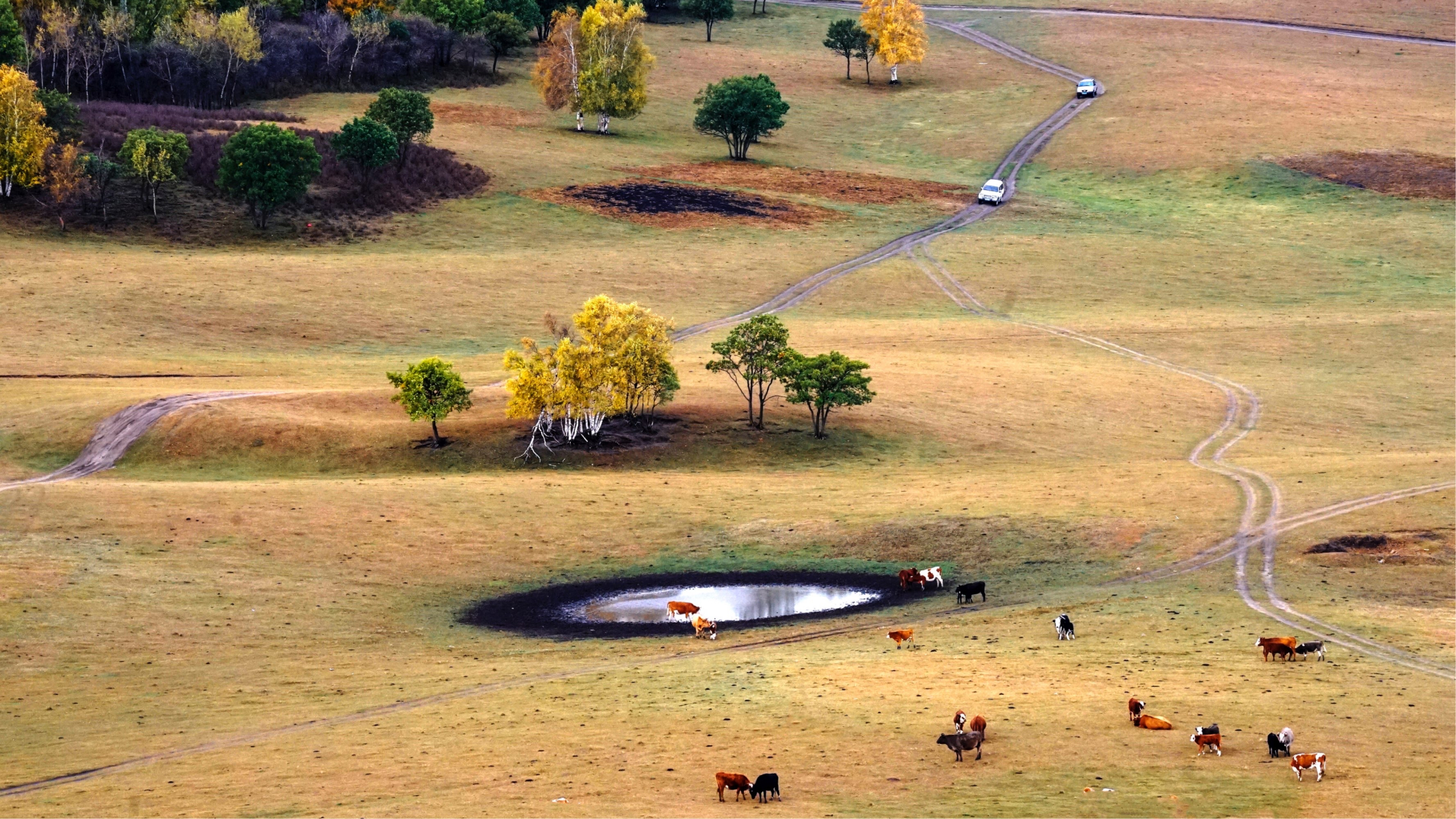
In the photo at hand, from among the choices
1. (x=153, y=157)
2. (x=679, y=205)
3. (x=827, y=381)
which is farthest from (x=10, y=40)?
(x=827, y=381)

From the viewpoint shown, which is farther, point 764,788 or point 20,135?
point 20,135

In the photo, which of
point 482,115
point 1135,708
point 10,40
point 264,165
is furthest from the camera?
point 482,115

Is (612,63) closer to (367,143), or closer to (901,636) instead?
(367,143)

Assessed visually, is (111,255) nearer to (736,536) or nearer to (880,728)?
(736,536)

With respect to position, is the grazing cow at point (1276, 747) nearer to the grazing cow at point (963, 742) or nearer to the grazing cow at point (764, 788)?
the grazing cow at point (963, 742)

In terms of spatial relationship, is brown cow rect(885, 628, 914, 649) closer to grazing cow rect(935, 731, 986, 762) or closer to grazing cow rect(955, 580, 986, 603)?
grazing cow rect(955, 580, 986, 603)

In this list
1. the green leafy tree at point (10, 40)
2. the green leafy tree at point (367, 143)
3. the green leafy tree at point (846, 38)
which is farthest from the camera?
the green leafy tree at point (846, 38)

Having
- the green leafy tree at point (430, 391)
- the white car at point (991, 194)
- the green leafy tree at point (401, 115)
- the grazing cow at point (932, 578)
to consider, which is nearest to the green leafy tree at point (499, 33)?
the green leafy tree at point (401, 115)
